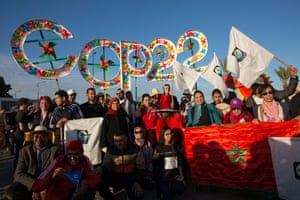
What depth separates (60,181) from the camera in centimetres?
266

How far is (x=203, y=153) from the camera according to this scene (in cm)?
416

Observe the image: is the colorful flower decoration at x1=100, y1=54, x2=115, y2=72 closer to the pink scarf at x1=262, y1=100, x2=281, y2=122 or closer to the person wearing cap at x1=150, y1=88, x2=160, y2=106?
the person wearing cap at x1=150, y1=88, x2=160, y2=106

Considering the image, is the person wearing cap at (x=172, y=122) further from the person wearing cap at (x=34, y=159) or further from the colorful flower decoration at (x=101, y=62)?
the colorful flower decoration at (x=101, y=62)

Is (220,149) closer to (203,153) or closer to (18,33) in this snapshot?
(203,153)

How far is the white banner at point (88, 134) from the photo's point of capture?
4836mm

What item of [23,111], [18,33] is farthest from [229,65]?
[18,33]

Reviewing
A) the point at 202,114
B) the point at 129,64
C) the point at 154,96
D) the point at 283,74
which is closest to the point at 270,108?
the point at 202,114

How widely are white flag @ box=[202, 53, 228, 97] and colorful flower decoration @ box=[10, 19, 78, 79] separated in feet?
12.1

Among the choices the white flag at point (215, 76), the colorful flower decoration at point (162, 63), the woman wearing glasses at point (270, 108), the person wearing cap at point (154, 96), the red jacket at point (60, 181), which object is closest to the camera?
the red jacket at point (60, 181)

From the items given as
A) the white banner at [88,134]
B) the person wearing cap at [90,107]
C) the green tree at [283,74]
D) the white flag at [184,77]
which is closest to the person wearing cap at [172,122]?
the white banner at [88,134]

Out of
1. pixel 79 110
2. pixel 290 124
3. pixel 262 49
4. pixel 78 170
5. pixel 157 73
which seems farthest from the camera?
pixel 157 73

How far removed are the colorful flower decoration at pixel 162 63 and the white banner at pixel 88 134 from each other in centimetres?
452

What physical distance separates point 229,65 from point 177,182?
10.9 feet

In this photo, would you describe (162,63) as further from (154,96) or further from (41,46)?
(41,46)
